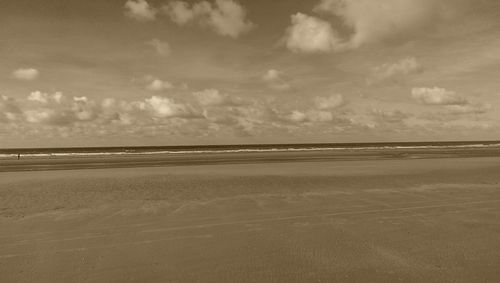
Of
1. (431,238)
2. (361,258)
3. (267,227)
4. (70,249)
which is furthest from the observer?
(267,227)

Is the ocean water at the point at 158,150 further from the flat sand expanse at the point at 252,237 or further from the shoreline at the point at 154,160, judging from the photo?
the flat sand expanse at the point at 252,237

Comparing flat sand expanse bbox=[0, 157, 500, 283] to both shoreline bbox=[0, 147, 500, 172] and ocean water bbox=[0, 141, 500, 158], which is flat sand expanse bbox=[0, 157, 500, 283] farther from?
ocean water bbox=[0, 141, 500, 158]

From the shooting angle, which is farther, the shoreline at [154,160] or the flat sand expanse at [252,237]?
the shoreline at [154,160]

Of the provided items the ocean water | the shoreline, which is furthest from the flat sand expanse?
the ocean water

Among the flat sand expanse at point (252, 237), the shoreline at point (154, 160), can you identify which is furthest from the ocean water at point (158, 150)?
the flat sand expanse at point (252, 237)

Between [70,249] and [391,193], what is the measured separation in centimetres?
1157

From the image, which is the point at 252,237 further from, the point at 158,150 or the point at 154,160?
the point at 158,150

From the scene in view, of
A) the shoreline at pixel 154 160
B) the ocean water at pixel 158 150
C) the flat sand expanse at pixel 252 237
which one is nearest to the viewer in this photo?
the flat sand expanse at pixel 252 237

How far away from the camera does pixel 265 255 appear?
260 inches

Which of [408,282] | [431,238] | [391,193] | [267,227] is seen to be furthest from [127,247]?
[391,193]

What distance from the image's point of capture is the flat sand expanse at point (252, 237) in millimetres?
5816

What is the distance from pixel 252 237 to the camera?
782 centimetres

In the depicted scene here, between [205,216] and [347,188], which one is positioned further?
[347,188]

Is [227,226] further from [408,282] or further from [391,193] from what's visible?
[391,193]
